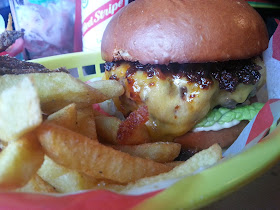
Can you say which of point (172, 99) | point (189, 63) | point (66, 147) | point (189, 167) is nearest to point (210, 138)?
point (172, 99)

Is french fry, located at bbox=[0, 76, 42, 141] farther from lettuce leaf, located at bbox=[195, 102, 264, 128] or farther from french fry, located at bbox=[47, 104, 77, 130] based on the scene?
lettuce leaf, located at bbox=[195, 102, 264, 128]

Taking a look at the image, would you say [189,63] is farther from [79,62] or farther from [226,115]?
[79,62]

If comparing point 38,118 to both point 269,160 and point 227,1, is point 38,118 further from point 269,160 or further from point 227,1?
point 227,1

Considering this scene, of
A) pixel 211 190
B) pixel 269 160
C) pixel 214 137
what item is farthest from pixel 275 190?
pixel 214 137

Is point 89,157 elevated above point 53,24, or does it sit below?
above

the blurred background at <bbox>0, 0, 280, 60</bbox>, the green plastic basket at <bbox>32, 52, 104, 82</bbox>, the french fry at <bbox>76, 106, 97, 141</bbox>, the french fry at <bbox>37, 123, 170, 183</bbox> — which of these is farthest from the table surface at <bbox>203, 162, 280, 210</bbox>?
the blurred background at <bbox>0, 0, 280, 60</bbox>

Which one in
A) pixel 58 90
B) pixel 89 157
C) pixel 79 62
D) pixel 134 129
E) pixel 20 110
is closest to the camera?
pixel 20 110
